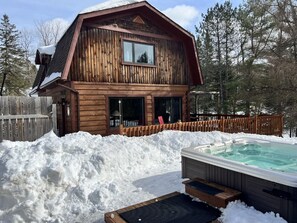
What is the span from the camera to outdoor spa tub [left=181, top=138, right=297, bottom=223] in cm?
342

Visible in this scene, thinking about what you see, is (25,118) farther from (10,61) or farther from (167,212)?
(10,61)

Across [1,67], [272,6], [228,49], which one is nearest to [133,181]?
[272,6]

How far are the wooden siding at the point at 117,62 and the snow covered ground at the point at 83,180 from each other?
3.92 meters

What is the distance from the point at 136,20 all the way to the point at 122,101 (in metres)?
3.86

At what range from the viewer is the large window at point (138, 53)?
11.1 metres

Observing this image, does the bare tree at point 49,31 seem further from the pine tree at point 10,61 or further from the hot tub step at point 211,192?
the hot tub step at point 211,192

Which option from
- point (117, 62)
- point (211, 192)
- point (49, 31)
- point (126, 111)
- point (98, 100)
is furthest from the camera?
point (49, 31)

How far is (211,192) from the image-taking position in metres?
4.14

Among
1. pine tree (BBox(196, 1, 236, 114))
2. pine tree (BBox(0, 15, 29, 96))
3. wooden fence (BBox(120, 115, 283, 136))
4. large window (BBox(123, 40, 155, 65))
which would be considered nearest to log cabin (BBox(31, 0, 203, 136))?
large window (BBox(123, 40, 155, 65))

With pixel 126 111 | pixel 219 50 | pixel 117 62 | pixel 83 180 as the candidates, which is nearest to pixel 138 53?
pixel 117 62

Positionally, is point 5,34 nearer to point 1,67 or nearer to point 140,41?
point 1,67

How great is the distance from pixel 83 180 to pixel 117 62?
259 inches

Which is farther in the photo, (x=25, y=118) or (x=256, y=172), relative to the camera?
(x=25, y=118)

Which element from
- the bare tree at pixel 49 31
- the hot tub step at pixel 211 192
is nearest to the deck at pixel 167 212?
the hot tub step at pixel 211 192
